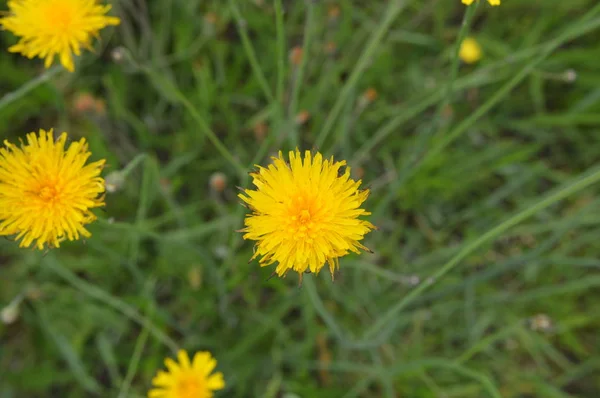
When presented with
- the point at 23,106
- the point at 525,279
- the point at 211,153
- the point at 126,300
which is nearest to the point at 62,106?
the point at 23,106

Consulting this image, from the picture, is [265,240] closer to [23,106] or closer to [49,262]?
[49,262]

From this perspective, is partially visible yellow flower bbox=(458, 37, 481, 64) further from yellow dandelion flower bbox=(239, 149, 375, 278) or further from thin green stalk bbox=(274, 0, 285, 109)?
yellow dandelion flower bbox=(239, 149, 375, 278)

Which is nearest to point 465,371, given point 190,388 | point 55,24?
point 190,388

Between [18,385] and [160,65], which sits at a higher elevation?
[160,65]

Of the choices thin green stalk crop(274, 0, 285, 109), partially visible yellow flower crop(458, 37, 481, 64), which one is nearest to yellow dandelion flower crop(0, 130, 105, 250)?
thin green stalk crop(274, 0, 285, 109)

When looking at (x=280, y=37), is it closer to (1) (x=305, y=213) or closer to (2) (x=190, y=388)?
(1) (x=305, y=213)
